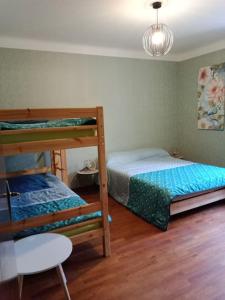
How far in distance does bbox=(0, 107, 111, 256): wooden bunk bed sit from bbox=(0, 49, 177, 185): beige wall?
1969mm

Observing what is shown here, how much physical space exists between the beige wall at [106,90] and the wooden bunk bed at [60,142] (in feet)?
6.46

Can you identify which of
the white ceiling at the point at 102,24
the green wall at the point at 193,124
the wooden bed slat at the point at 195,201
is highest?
the white ceiling at the point at 102,24

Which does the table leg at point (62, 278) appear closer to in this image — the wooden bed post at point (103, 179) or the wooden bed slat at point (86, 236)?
the wooden bed slat at point (86, 236)

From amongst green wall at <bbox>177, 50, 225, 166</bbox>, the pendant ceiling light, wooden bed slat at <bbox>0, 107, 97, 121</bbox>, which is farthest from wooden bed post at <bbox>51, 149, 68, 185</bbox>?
green wall at <bbox>177, 50, 225, 166</bbox>

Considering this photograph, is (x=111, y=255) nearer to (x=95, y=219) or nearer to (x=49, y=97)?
(x=95, y=219)

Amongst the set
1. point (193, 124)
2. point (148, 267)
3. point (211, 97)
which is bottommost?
point (148, 267)

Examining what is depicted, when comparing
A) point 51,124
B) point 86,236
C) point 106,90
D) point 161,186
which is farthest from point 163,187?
point 106,90

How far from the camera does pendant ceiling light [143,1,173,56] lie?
2.29 meters

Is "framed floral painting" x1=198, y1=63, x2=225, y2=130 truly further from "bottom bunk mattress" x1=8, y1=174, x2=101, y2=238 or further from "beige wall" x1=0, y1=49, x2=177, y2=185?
"bottom bunk mattress" x1=8, y1=174, x2=101, y2=238

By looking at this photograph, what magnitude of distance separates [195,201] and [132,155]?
5.17 ft

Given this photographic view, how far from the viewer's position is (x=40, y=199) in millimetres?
2584

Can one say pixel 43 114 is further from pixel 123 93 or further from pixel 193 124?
pixel 193 124

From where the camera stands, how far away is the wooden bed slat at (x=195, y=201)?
2.81 meters

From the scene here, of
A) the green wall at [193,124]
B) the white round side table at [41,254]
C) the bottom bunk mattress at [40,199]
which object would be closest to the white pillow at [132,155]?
the green wall at [193,124]
